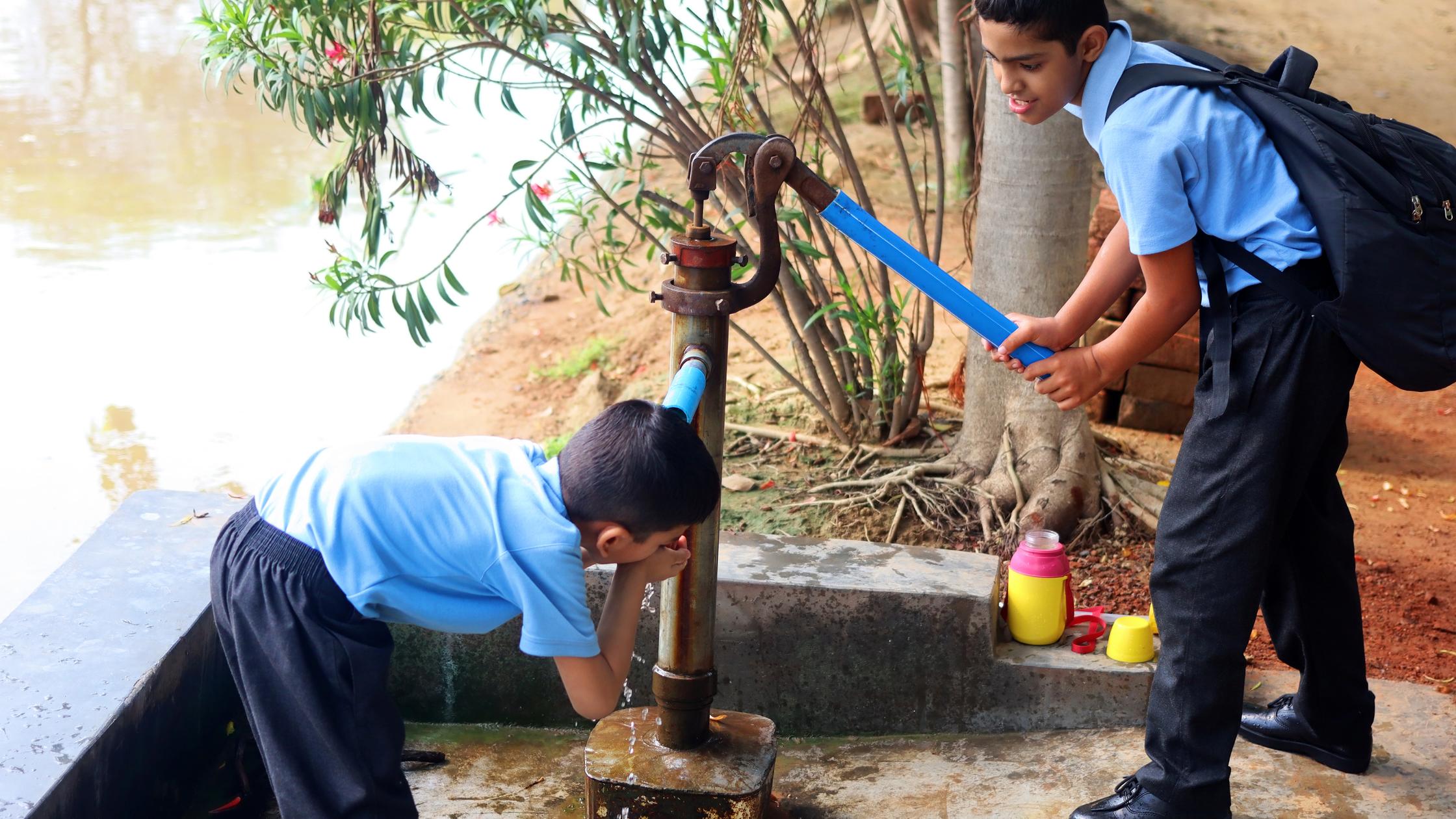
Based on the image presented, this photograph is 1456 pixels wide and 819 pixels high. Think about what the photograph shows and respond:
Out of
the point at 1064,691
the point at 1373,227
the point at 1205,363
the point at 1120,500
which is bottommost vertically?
the point at 1064,691

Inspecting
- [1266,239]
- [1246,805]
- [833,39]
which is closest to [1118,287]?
[1266,239]

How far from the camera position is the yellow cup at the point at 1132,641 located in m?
2.57

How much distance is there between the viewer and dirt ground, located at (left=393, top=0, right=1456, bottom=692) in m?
3.24

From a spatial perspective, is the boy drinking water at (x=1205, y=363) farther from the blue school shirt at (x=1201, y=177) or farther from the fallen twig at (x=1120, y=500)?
the fallen twig at (x=1120, y=500)

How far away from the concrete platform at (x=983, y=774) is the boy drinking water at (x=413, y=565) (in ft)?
2.05

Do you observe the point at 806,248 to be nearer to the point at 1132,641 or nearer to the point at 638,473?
the point at 1132,641

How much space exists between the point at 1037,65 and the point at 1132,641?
1203 millimetres

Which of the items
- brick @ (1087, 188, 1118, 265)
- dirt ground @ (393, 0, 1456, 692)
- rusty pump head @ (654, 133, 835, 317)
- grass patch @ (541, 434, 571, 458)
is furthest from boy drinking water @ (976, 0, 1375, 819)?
grass patch @ (541, 434, 571, 458)

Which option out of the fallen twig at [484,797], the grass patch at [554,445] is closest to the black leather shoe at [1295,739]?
the fallen twig at [484,797]

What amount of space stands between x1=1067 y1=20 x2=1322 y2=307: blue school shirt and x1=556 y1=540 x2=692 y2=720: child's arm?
0.83 metres

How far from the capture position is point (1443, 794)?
7.45ft

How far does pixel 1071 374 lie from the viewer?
2094 mm

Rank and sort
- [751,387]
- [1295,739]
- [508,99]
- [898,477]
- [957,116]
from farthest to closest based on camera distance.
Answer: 1. [957,116]
2. [751,387]
3. [898,477]
4. [508,99]
5. [1295,739]

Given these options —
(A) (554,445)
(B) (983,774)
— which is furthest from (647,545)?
(A) (554,445)
